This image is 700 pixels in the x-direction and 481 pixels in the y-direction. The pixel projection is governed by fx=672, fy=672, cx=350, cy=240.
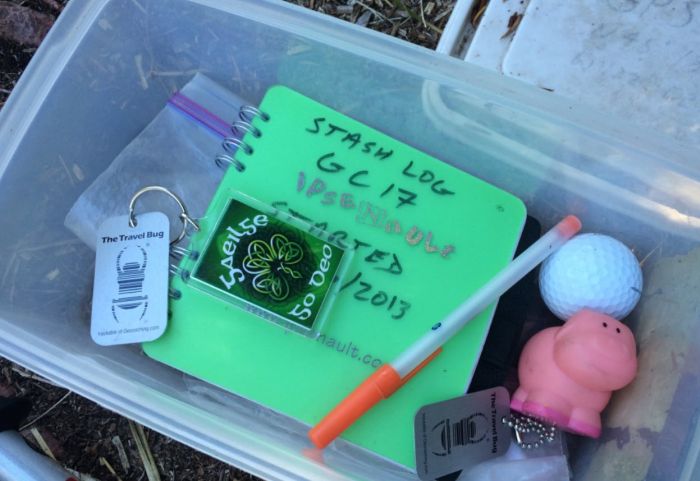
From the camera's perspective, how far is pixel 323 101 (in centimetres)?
83

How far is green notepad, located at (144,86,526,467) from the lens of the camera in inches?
28.7

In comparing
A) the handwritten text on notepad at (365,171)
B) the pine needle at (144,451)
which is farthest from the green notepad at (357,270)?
the pine needle at (144,451)

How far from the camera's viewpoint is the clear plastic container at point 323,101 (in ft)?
2.23

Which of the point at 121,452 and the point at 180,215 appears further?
the point at 121,452

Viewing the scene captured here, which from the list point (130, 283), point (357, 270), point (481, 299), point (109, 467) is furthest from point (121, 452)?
point (481, 299)

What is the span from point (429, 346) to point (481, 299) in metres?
0.08

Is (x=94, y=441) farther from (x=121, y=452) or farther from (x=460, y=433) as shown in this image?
(x=460, y=433)

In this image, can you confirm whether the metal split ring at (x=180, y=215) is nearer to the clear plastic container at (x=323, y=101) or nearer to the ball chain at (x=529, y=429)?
the clear plastic container at (x=323, y=101)

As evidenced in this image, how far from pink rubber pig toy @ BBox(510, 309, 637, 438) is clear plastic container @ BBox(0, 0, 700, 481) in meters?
0.04

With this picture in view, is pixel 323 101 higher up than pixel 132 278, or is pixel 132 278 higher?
pixel 323 101

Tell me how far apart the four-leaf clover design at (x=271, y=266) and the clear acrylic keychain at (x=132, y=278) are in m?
0.08

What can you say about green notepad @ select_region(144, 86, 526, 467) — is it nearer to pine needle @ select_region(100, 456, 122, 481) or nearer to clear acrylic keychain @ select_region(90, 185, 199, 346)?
clear acrylic keychain @ select_region(90, 185, 199, 346)

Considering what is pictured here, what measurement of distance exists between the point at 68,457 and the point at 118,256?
1.14 feet

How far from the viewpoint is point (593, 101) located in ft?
2.64
